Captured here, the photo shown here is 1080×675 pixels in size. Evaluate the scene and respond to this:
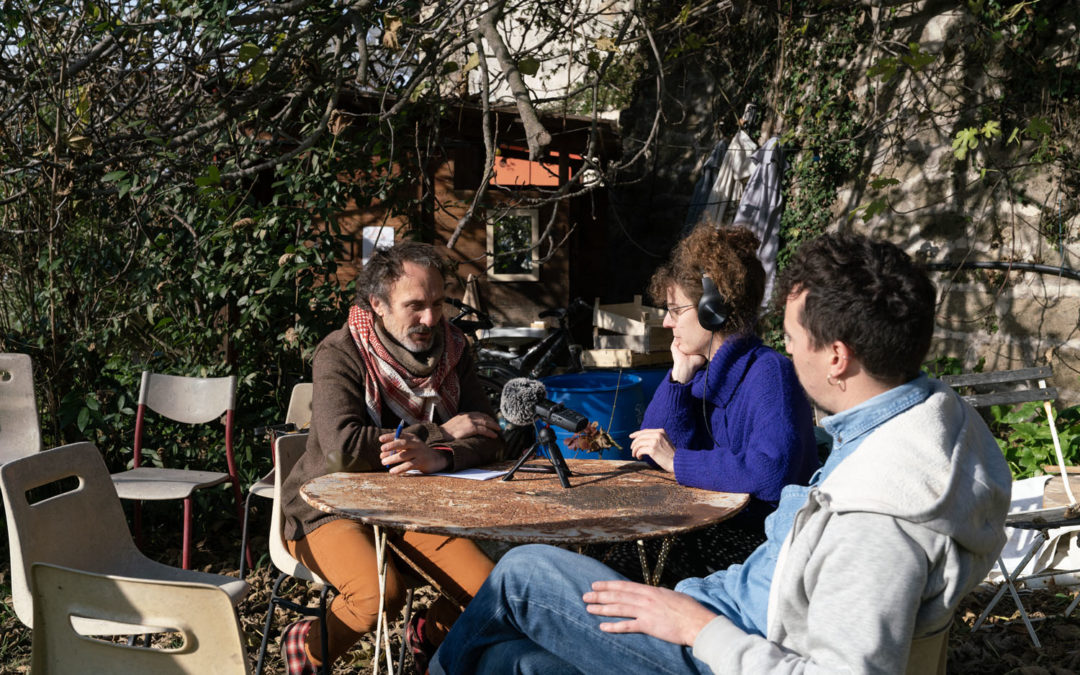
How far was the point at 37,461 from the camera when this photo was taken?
2.61 m

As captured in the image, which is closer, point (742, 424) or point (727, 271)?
point (742, 424)

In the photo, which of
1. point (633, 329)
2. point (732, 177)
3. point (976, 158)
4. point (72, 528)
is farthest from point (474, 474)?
point (732, 177)

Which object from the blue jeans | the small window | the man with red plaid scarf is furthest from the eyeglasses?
the small window

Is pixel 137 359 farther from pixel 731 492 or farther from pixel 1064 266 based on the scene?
pixel 1064 266

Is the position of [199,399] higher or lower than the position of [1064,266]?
lower

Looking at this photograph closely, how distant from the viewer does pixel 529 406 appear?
276cm

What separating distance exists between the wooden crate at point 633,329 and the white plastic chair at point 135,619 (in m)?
4.71

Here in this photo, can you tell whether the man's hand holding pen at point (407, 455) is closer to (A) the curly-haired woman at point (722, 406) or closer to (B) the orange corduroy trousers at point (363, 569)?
(B) the orange corduroy trousers at point (363, 569)

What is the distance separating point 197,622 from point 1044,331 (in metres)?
5.91

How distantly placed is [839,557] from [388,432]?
6.10 ft

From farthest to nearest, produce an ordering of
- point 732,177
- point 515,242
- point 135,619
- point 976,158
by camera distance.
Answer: point 515,242 < point 732,177 < point 976,158 < point 135,619

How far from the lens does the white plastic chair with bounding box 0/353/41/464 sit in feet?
15.2

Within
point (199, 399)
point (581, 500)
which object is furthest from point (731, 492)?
point (199, 399)

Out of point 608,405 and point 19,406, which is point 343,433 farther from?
point 19,406
